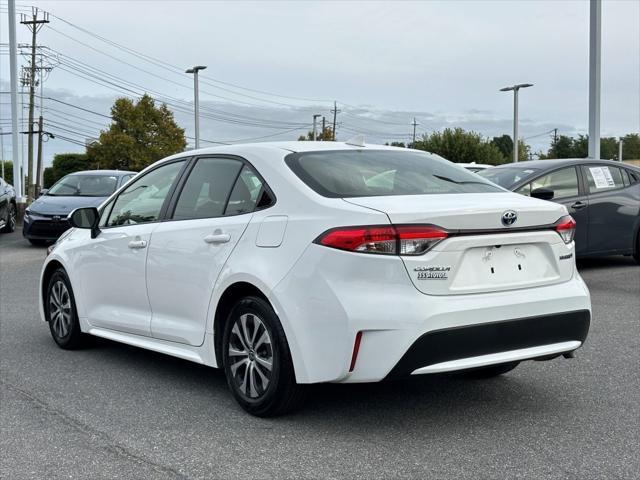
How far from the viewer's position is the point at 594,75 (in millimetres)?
17891

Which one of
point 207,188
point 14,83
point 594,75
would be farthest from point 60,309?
point 14,83

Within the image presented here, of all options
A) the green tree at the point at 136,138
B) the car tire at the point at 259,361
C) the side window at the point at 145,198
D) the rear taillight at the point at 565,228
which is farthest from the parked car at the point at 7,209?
the green tree at the point at 136,138

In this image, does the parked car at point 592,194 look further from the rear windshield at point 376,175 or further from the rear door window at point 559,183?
the rear windshield at point 376,175

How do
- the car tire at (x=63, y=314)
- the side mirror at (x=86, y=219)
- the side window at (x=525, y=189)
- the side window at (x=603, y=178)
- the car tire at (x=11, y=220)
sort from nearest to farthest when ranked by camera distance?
the side mirror at (x=86, y=219), the car tire at (x=63, y=314), the side window at (x=525, y=189), the side window at (x=603, y=178), the car tire at (x=11, y=220)

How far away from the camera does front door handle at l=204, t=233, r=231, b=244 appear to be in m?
4.80

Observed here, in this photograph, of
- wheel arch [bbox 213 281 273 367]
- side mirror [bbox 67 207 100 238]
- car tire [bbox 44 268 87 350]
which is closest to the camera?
wheel arch [bbox 213 281 273 367]

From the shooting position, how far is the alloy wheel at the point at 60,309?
669 cm

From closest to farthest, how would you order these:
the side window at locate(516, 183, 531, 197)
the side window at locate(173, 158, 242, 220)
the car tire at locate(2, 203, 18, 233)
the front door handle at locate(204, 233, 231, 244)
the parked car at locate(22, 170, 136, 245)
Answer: the front door handle at locate(204, 233, 231, 244), the side window at locate(173, 158, 242, 220), the side window at locate(516, 183, 531, 197), the parked car at locate(22, 170, 136, 245), the car tire at locate(2, 203, 18, 233)

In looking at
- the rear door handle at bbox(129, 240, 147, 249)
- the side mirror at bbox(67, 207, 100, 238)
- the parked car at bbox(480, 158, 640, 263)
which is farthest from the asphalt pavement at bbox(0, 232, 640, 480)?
the parked car at bbox(480, 158, 640, 263)

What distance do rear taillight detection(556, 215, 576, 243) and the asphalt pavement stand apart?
39.1 inches

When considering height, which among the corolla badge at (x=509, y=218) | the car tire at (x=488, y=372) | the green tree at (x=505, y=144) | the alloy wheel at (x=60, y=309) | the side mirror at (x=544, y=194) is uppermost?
the green tree at (x=505, y=144)

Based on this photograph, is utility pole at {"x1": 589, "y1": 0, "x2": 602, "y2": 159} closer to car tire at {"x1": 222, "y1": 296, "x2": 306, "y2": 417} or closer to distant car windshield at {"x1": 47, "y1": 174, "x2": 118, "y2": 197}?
distant car windshield at {"x1": 47, "y1": 174, "x2": 118, "y2": 197}

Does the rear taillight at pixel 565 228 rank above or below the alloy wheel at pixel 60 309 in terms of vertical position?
above

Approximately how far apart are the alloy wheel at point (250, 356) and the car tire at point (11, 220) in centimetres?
1518
